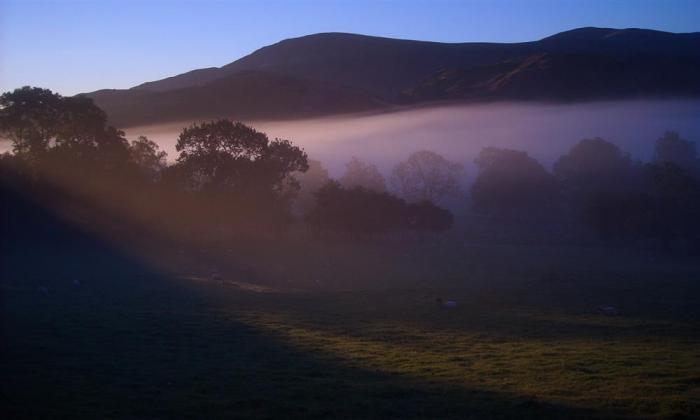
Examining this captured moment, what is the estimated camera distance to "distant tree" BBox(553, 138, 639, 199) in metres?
101

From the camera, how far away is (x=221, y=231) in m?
64.1

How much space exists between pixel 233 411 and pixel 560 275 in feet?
114

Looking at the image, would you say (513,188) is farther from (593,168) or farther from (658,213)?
(658,213)

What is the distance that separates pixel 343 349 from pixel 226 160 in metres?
46.6

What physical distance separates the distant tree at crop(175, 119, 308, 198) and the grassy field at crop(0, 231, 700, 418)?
82.4 feet

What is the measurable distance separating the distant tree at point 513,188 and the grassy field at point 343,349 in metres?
56.9

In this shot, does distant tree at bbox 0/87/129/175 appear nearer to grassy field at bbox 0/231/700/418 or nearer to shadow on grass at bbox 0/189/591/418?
grassy field at bbox 0/231/700/418

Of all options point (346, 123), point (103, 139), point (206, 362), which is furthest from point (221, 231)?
point (346, 123)

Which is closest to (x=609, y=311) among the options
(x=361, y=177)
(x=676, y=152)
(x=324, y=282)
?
(x=324, y=282)

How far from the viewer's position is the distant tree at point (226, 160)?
6406 cm

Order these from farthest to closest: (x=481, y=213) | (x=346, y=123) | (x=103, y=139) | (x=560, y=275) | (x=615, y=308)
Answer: (x=346, y=123)
(x=481, y=213)
(x=103, y=139)
(x=560, y=275)
(x=615, y=308)

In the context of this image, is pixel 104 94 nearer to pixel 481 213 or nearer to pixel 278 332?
pixel 481 213

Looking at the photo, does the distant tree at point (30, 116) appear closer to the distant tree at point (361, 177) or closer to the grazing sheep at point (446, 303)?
the distant tree at point (361, 177)

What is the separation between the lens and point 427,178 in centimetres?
9775
